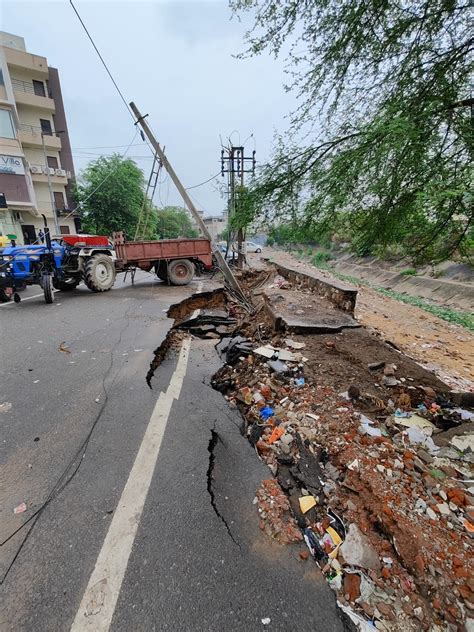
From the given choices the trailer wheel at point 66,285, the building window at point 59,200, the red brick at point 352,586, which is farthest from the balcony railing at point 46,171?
the red brick at point 352,586

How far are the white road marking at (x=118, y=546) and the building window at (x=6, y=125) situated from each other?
2819 centimetres

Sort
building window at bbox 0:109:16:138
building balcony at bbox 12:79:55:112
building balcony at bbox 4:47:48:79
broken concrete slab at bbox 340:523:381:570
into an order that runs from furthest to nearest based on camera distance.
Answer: building balcony at bbox 12:79:55:112, building balcony at bbox 4:47:48:79, building window at bbox 0:109:16:138, broken concrete slab at bbox 340:523:381:570

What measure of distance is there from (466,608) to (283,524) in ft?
2.91

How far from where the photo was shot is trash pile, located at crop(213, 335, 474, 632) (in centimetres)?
144

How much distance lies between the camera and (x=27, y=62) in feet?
79.5

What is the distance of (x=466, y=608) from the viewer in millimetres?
1371

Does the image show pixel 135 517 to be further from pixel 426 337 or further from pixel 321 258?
pixel 321 258

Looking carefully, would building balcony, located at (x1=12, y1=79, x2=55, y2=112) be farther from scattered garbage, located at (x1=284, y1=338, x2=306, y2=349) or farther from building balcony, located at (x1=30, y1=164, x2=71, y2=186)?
scattered garbage, located at (x1=284, y1=338, x2=306, y2=349)

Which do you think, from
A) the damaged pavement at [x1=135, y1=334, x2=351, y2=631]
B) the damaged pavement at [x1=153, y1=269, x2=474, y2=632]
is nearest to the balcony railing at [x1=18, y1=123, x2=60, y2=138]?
the damaged pavement at [x1=153, y1=269, x2=474, y2=632]

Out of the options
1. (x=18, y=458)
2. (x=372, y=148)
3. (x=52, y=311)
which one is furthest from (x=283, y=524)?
(x=52, y=311)

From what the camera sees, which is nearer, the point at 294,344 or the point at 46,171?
the point at 294,344

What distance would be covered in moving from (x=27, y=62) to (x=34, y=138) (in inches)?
218

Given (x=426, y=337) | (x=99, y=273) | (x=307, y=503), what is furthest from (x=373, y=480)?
(x=99, y=273)

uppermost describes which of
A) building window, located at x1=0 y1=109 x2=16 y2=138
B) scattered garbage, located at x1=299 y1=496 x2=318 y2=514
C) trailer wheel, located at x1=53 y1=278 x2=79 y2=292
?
building window, located at x1=0 y1=109 x2=16 y2=138
